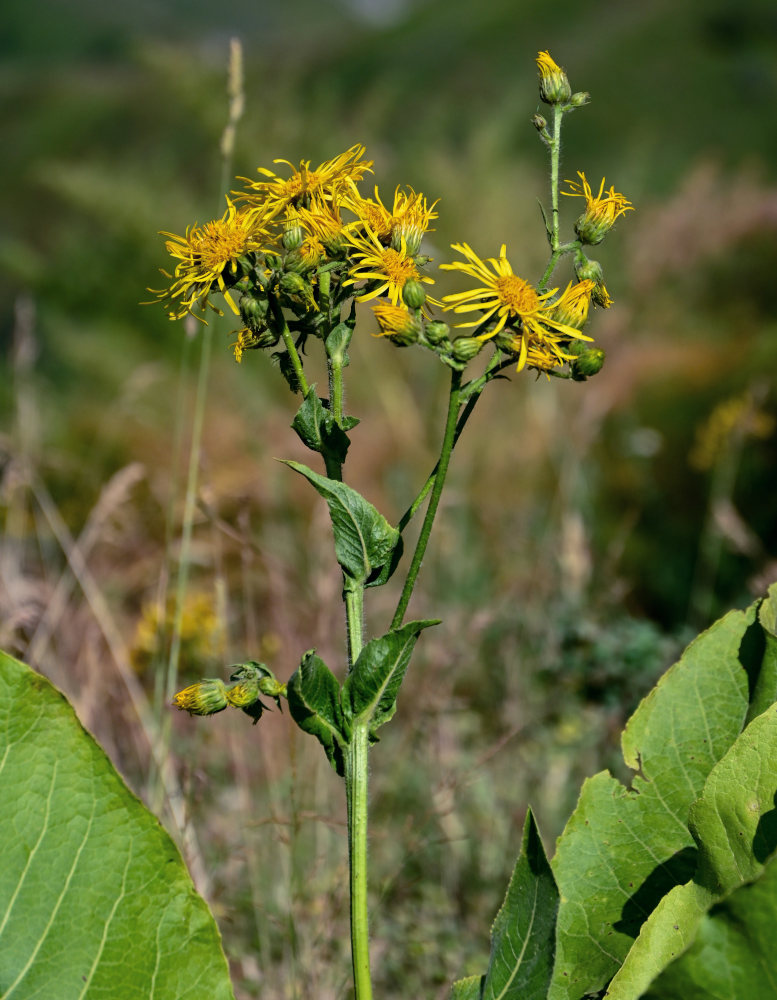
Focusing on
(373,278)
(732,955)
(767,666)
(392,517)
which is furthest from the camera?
(392,517)

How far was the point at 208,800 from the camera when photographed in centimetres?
246

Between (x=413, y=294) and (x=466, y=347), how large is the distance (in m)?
0.08

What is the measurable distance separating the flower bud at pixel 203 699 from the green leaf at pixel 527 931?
342 millimetres

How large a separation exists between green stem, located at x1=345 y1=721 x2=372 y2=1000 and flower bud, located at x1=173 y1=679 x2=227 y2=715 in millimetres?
153

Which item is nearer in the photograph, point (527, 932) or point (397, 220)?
point (527, 932)

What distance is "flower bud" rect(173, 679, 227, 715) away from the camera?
0.96 m

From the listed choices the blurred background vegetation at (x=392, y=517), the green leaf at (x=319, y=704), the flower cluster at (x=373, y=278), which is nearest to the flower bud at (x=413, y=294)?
the flower cluster at (x=373, y=278)

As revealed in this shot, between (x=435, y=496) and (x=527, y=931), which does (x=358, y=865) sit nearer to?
(x=527, y=931)

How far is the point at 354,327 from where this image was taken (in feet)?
3.21

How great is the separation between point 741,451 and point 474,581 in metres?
1.21

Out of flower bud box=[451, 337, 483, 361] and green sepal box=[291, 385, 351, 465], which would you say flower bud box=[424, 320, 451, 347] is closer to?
flower bud box=[451, 337, 483, 361]

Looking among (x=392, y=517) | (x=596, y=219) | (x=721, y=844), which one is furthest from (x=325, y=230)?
(x=392, y=517)

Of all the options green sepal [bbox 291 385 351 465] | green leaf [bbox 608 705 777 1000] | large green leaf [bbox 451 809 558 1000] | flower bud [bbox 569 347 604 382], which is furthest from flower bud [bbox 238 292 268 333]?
green leaf [bbox 608 705 777 1000]

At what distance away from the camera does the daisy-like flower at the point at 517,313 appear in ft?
3.04
